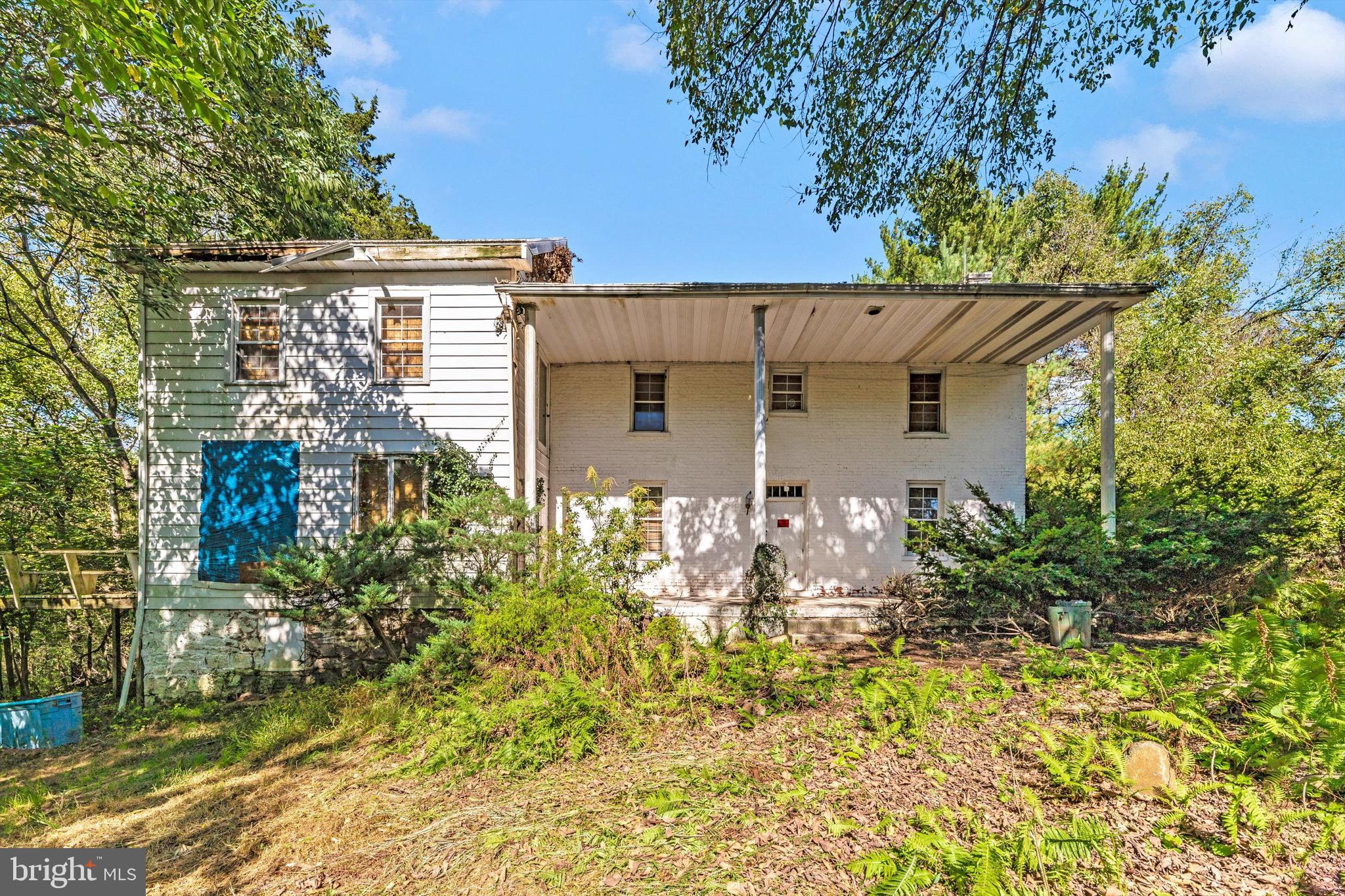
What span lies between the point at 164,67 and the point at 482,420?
519 centimetres

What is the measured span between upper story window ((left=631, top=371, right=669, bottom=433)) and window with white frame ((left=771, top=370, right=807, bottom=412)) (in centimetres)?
216

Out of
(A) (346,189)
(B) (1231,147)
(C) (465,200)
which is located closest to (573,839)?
(A) (346,189)

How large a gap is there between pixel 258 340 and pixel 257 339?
0.6 inches

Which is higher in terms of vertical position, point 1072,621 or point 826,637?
point 1072,621

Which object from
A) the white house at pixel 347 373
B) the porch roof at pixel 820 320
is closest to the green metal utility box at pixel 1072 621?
the white house at pixel 347 373

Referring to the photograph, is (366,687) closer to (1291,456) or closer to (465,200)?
(465,200)

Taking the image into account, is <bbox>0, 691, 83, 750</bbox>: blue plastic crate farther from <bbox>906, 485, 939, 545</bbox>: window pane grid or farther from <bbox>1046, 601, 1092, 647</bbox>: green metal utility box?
<bbox>906, 485, 939, 545</bbox>: window pane grid

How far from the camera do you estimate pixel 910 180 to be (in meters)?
5.84

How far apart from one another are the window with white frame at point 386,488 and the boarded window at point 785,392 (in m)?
6.68

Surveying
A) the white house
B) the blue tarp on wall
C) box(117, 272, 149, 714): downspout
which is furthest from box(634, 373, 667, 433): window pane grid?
box(117, 272, 149, 714): downspout

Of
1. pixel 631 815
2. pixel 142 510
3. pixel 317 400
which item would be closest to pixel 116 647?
pixel 142 510

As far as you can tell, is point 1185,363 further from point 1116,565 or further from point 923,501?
point 1116,565

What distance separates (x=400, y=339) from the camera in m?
9.42

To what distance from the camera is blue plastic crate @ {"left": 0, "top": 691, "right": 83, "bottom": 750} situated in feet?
26.5
